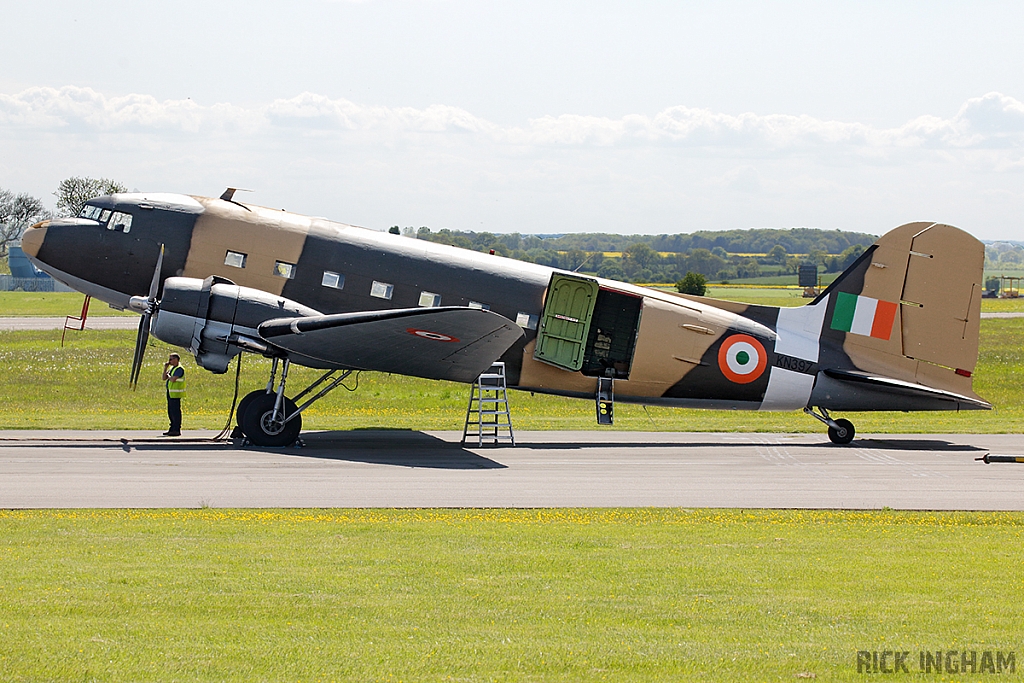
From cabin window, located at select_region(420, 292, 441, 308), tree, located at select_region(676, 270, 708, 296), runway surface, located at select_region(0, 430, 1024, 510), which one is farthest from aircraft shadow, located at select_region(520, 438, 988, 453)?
tree, located at select_region(676, 270, 708, 296)

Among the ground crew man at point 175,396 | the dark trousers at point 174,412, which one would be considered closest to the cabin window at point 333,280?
the ground crew man at point 175,396

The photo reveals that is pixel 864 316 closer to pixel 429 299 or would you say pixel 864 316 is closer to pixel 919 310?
pixel 919 310

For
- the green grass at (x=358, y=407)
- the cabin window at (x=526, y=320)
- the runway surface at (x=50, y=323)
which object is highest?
the cabin window at (x=526, y=320)

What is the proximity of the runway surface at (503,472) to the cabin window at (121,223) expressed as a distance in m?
4.59

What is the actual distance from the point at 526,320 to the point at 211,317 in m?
6.73

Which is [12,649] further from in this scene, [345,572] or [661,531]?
[661,531]

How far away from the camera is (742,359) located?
23.5m

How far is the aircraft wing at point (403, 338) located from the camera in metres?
19.5

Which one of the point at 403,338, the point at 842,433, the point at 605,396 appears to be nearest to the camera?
the point at 403,338

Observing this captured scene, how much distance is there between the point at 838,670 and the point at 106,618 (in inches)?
237

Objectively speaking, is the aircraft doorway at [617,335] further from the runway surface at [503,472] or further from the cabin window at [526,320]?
the runway surface at [503,472]

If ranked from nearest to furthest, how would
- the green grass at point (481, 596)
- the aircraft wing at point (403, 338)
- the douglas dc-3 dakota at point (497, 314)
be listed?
the green grass at point (481, 596) → the aircraft wing at point (403, 338) → the douglas dc-3 dakota at point (497, 314)

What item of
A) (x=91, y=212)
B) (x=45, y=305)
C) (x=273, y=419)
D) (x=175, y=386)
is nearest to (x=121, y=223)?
(x=91, y=212)

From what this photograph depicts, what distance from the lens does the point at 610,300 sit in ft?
75.7
